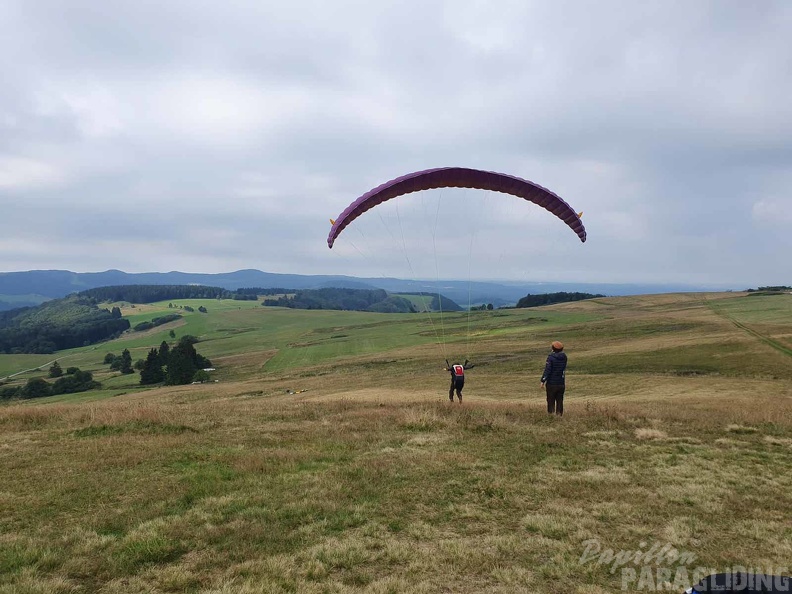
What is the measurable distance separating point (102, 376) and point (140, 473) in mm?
89951

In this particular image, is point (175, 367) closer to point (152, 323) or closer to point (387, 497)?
point (387, 497)

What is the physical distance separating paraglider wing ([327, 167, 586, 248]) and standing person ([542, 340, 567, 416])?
231 inches

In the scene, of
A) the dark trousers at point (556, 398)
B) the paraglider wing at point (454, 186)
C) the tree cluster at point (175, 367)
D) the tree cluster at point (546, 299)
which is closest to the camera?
the dark trousers at point (556, 398)

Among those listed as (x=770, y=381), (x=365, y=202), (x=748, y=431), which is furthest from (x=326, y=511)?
(x=770, y=381)

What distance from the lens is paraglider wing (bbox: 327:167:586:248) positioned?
16.8 meters

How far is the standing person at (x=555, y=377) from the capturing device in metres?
15.4

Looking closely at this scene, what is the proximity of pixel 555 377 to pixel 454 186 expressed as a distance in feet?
27.0

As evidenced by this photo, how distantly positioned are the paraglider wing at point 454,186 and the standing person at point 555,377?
5.86m

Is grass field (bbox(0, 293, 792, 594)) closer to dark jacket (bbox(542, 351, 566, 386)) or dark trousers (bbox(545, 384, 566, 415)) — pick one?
Result: dark trousers (bbox(545, 384, 566, 415))

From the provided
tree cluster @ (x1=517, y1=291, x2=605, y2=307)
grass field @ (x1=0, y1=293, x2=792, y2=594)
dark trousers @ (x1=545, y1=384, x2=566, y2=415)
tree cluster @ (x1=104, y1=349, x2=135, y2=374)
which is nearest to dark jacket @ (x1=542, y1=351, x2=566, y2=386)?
dark trousers @ (x1=545, y1=384, x2=566, y2=415)

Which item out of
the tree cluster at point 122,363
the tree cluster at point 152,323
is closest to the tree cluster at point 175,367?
the tree cluster at point 122,363

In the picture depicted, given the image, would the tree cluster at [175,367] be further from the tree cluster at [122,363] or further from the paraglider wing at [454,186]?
the paraglider wing at [454,186]

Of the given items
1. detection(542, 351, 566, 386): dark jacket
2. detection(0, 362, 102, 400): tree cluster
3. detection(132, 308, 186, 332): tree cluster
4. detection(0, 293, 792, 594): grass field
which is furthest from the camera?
detection(132, 308, 186, 332): tree cluster

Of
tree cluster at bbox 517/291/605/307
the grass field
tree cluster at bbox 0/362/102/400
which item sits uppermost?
tree cluster at bbox 517/291/605/307
